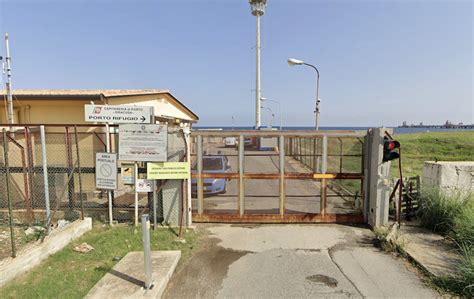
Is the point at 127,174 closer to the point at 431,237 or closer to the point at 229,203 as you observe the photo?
the point at 229,203

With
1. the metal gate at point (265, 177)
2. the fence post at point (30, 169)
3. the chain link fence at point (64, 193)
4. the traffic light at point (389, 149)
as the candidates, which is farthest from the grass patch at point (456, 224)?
the fence post at point (30, 169)

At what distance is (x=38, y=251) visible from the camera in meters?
4.72

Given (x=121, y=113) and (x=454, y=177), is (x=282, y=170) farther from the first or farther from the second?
(x=454, y=177)

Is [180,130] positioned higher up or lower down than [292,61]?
lower down

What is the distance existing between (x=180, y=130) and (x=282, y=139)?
8.79ft

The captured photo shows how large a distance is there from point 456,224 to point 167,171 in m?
6.72

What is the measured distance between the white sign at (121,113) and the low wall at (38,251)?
2.53m

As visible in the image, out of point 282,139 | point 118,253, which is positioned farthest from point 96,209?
point 282,139

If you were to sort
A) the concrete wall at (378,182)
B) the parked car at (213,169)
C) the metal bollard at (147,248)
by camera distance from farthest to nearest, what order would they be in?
the parked car at (213,169)
the concrete wall at (378,182)
the metal bollard at (147,248)

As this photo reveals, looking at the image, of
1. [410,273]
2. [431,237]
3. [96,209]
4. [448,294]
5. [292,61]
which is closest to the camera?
[448,294]

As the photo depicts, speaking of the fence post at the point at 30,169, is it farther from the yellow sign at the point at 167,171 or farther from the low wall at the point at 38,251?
the yellow sign at the point at 167,171

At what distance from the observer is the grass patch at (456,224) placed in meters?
4.09

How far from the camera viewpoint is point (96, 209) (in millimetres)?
6867

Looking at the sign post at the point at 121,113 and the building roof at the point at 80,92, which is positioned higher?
the building roof at the point at 80,92
